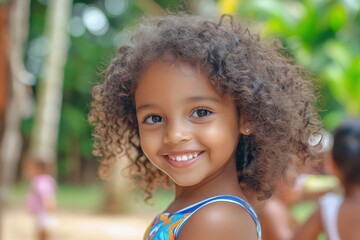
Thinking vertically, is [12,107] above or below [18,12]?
below

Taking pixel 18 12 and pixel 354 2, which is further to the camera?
pixel 354 2

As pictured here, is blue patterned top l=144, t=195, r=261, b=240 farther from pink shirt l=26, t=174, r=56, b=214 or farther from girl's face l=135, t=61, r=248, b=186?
pink shirt l=26, t=174, r=56, b=214

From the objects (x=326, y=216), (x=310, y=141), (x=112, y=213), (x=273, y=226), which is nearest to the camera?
(x=310, y=141)

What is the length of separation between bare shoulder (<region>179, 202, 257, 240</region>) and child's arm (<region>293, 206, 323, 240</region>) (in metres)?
1.33

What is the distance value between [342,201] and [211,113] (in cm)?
144

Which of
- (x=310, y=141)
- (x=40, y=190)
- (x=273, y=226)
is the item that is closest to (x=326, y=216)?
(x=273, y=226)

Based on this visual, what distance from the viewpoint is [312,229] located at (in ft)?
9.20

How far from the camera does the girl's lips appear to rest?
61.6 inches

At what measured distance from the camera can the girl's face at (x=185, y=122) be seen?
154 centimetres

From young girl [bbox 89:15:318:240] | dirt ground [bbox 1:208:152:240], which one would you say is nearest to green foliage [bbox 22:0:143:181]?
dirt ground [bbox 1:208:152:240]

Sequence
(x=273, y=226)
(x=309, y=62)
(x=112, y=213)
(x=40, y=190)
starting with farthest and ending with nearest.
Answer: (x=112, y=213), (x=309, y=62), (x=40, y=190), (x=273, y=226)

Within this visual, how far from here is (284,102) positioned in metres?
1.71

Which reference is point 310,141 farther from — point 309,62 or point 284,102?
point 309,62

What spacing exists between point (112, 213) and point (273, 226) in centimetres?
1163
